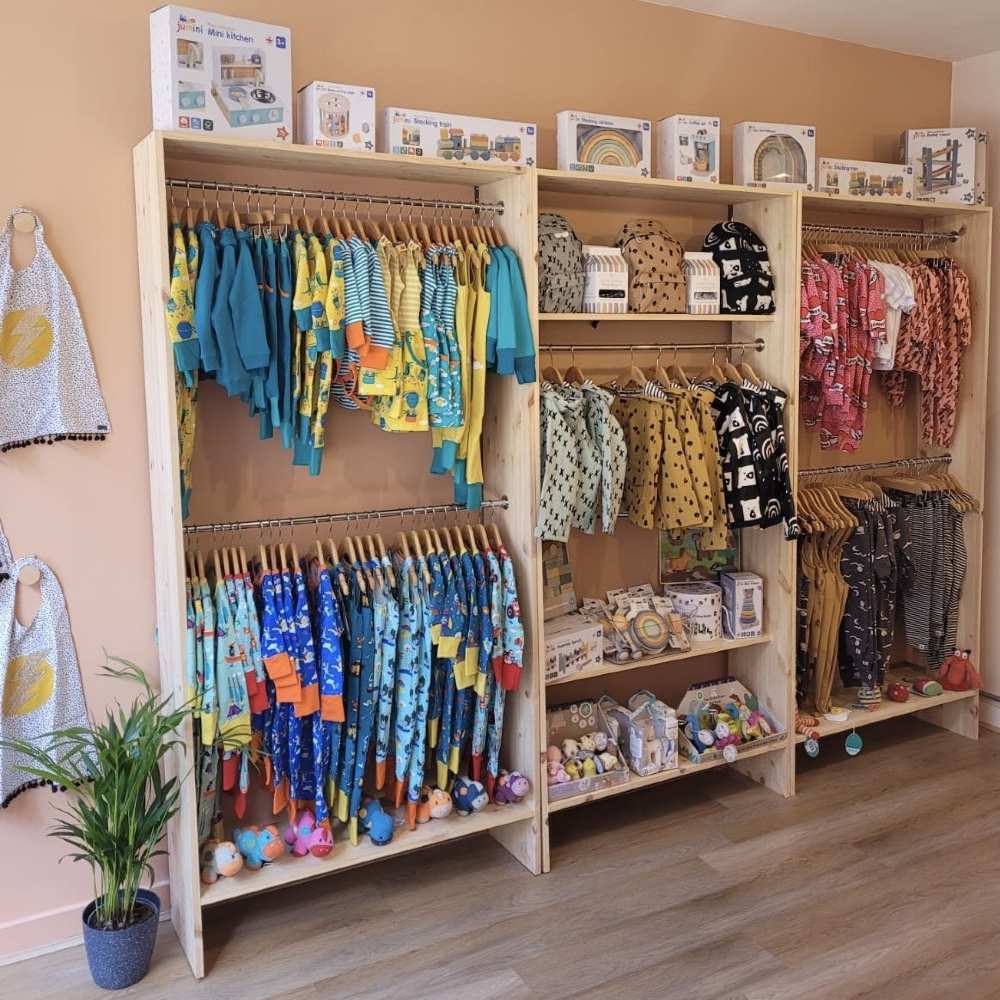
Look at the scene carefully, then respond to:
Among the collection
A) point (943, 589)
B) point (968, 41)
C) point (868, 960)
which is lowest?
point (868, 960)

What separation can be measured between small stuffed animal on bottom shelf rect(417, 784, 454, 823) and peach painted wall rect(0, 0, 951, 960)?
0.91 metres

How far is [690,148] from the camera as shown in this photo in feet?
11.2

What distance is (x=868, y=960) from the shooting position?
108 inches

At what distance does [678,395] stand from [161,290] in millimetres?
1650

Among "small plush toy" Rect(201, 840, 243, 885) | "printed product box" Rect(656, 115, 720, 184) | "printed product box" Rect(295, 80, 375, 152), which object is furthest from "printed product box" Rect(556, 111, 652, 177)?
"small plush toy" Rect(201, 840, 243, 885)

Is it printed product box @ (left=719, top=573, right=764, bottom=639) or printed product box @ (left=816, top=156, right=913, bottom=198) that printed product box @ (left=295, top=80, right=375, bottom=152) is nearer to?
printed product box @ (left=816, top=156, right=913, bottom=198)

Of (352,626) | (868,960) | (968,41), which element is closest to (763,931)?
(868,960)

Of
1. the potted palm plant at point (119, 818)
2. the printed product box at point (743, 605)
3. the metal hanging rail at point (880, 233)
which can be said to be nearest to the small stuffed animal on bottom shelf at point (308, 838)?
the potted palm plant at point (119, 818)

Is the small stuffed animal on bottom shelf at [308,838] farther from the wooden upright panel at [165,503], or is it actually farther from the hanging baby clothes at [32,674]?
the hanging baby clothes at [32,674]

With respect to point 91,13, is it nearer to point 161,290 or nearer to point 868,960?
A: point 161,290

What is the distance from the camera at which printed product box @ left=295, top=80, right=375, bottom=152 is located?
2.75 m

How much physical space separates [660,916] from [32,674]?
1.85m

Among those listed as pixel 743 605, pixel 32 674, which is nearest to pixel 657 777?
pixel 743 605

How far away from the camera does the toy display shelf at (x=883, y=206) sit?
12.1 ft
